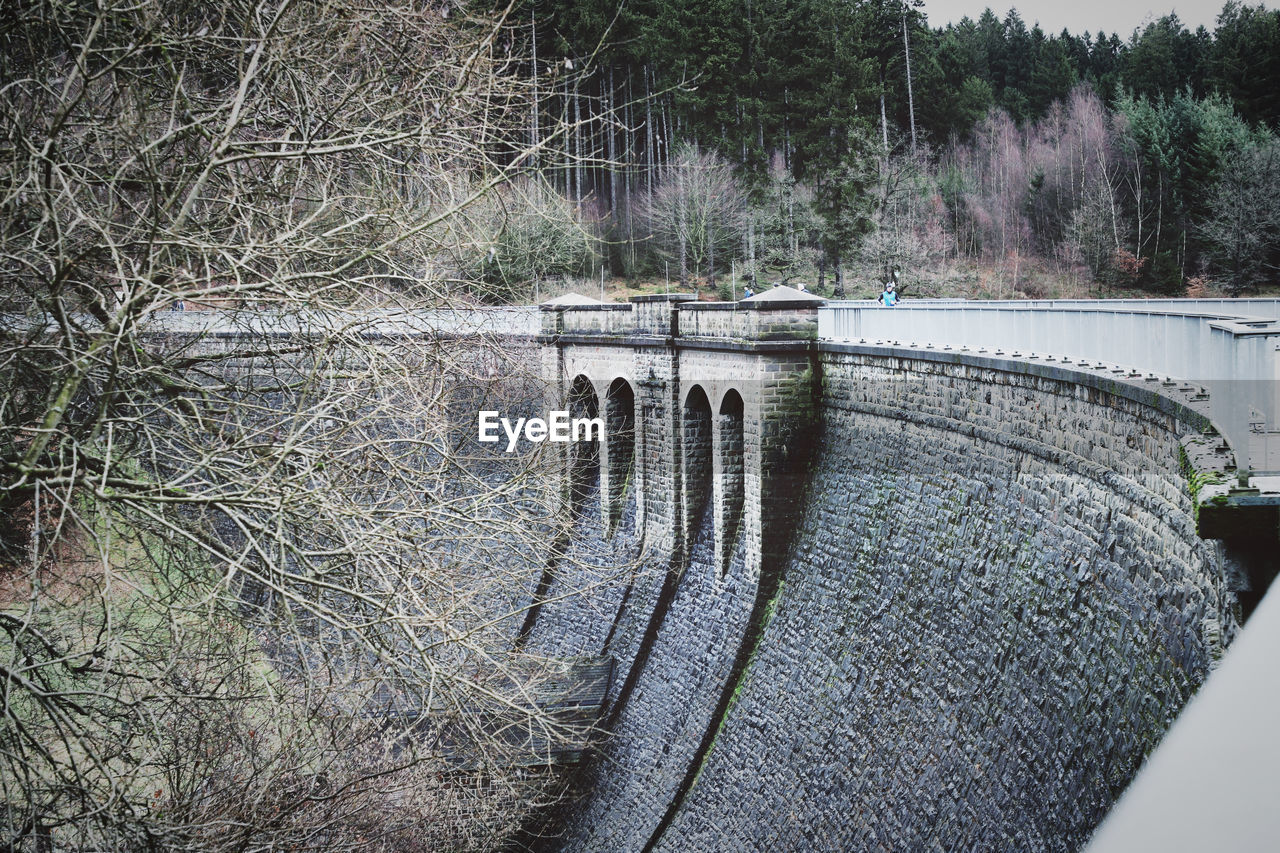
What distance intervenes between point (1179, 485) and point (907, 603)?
5595mm

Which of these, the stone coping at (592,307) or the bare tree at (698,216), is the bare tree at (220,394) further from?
the bare tree at (698,216)

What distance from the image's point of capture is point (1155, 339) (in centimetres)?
956

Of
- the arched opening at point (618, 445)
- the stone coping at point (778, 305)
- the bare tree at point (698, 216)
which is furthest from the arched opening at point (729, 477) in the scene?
the bare tree at point (698, 216)

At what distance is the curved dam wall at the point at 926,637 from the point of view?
29.6 feet

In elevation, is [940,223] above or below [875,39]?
below

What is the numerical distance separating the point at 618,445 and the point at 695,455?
366 cm

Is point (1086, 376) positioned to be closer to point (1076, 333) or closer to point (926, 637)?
point (1076, 333)

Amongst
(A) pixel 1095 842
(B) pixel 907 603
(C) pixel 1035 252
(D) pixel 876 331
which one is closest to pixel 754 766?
(B) pixel 907 603

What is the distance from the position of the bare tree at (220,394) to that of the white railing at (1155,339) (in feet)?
15.0

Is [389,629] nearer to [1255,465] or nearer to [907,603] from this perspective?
[1255,465]

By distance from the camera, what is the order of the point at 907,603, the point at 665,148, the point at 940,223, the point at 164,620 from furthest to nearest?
the point at 665,148 → the point at 940,223 → the point at 907,603 → the point at 164,620

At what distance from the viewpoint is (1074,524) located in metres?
10.6

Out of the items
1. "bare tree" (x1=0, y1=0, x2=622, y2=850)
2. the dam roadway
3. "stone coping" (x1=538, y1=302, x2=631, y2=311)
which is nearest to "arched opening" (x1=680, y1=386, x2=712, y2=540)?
the dam roadway

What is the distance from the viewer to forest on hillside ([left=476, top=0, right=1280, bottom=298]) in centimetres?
3450
